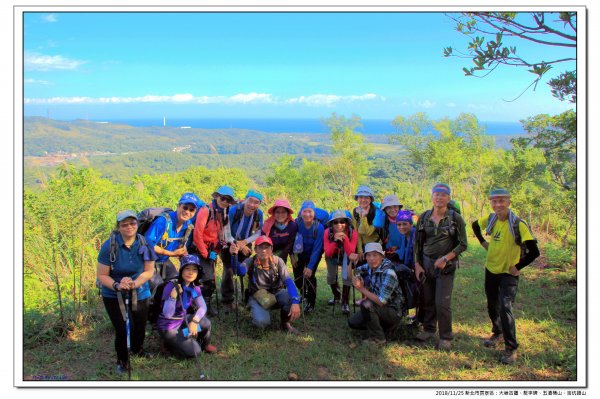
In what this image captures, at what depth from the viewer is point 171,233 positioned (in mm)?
5770

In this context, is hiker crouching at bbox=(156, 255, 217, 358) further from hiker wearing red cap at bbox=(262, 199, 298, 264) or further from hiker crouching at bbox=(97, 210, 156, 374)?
hiker wearing red cap at bbox=(262, 199, 298, 264)

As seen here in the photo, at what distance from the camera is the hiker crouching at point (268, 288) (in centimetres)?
598

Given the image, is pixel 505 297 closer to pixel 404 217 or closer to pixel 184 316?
pixel 404 217

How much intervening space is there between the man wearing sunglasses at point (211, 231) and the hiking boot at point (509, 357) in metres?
3.88

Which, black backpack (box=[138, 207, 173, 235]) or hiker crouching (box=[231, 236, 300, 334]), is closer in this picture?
black backpack (box=[138, 207, 173, 235])

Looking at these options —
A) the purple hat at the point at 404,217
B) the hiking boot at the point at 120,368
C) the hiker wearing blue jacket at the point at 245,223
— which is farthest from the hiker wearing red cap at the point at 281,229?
the hiking boot at the point at 120,368

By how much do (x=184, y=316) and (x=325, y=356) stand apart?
5.81 ft

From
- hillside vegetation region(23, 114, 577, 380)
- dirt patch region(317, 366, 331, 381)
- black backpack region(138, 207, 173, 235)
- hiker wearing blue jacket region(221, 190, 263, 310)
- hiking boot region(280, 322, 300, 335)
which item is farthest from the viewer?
hiker wearing blue jacket region(221, 190, 263, 310)

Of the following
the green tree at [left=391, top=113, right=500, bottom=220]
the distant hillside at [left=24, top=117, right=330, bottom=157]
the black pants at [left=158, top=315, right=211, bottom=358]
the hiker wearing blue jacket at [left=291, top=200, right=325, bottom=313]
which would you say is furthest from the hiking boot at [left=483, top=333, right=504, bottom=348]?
the distant hillside at [left=24, top=117, right=330, bottom=157]

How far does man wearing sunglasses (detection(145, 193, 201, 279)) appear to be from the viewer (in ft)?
18.5

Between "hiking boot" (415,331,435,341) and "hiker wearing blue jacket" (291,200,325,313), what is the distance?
1.67m

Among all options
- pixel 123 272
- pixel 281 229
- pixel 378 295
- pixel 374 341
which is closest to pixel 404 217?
pixel 378 295

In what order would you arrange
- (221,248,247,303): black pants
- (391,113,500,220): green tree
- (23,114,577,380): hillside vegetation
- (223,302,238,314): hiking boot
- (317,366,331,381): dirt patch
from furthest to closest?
1. (391,113,500,220): green tree
2. (223,302,238,314): hiking boot
3. (221,248,247,303): black pants
4. (23,114,577,380): hillside vegetation
5. (317,366,331,381): dirt patch

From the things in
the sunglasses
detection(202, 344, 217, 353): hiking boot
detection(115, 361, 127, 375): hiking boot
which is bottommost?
detection(115, 361, 127, 375): hiking boot
